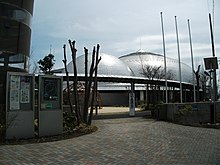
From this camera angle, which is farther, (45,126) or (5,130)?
(45,126)

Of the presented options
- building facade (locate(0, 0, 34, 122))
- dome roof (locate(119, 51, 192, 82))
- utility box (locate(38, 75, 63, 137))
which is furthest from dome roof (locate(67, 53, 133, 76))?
utility box (locate(38, 75, 63, 137))

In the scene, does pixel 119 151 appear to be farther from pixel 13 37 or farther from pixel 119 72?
pixel 119 72

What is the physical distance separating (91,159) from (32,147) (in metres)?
2.38

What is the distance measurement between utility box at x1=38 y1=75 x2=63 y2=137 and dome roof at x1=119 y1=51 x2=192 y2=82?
59629mm

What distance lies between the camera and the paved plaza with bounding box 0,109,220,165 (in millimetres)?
7375

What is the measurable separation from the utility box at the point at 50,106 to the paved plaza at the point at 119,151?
116cm

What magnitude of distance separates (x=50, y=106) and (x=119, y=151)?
13.2 feet

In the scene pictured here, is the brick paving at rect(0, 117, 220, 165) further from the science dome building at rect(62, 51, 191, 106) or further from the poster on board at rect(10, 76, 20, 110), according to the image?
the science dome building at rect(62, 51, 191, 106)

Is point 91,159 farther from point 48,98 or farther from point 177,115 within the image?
point 177,115

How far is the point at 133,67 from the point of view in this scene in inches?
2936

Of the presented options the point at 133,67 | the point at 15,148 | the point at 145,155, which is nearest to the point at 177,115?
the point at 145,155

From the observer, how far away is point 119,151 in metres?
8.55

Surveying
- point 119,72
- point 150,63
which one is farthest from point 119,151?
point 150,63

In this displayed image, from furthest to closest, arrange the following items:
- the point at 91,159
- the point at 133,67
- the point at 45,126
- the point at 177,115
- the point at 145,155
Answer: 1. the point at 133,67
2. the point at 177,115
3. the point at 45,126
4. the point at 145,155
5. the point at 91,159
